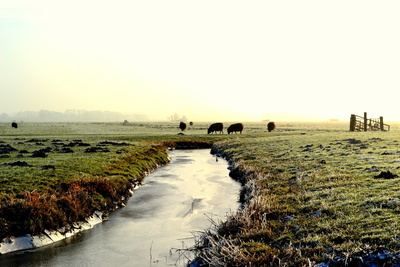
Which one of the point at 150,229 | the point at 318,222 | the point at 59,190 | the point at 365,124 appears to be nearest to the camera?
the point at 318,222

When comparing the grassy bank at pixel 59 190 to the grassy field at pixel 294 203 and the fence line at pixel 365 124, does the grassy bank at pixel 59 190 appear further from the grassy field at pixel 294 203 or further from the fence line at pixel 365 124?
the fence line at pixel 365 124

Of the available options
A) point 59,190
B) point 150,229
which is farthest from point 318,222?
point 59,190

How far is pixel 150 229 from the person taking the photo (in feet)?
54.6

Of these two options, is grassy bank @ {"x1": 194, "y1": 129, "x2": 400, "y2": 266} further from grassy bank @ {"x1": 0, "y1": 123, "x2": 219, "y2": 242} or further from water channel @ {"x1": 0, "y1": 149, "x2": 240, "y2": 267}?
grassy bank @ {"x1": 0, "y1": 123, "x2": 219, "y2": 242}

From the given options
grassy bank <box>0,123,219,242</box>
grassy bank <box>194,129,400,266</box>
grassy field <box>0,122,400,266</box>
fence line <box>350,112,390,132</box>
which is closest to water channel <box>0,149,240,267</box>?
grassy bank <box>0,123,219,242</box>

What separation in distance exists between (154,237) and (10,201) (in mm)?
6896

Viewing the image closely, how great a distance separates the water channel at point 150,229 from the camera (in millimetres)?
13008

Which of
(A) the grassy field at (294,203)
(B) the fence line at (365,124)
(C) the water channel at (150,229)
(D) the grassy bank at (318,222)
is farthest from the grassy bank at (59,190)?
(B) the fence line at (365,124)

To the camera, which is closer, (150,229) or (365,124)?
(150,229)

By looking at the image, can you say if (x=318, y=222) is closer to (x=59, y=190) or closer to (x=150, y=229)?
(x=150, y=229)

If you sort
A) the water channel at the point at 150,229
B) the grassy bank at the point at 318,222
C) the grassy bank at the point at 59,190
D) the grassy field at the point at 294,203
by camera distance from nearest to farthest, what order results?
the grassy bank at the point at 318,222 → the grassy field at the point at 294,203 → the water channel at the point at 150,229 → the grassy bank at the point at 59,190

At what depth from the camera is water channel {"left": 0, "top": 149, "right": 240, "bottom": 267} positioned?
512 inches

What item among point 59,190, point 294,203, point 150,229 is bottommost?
point 150,229

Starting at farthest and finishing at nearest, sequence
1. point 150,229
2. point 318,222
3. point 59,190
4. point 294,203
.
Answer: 1. point 59,190
2. point 150,229
3. point 294,203
4. point 318,222
